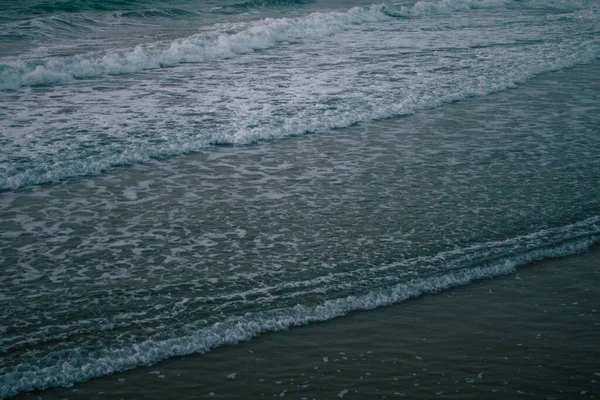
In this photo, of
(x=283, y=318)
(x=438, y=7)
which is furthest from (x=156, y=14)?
(x=283, y=318)

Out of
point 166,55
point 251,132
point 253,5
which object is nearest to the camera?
point 251,132

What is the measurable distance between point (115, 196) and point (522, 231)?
496 cm

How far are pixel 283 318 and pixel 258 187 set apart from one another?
11.8ft

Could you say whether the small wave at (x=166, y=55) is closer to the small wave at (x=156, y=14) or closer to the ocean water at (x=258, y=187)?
the ocean water at (x=258, y=187)

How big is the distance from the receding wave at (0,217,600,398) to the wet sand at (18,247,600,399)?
9cm

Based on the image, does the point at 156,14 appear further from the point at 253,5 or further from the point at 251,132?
the point at 251,132

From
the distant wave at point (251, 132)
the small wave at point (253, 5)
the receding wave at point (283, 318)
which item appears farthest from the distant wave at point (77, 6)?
the receding wave at point (283, 318)

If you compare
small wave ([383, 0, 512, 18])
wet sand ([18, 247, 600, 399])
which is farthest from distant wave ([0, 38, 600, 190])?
small wave ([383, 0, 512, 18])

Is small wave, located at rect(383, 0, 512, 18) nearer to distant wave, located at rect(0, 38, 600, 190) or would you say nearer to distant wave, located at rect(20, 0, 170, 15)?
distant wave, located at rect(20, 0, 170, 15)

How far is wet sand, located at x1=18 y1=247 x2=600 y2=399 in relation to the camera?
5.11m

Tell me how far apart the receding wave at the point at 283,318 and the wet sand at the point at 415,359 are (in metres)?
0.09

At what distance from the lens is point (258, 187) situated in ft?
30.9

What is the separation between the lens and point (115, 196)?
907cm

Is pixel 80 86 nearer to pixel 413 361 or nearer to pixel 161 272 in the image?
pixel 161 272
